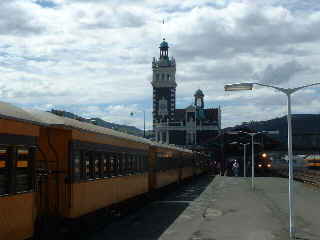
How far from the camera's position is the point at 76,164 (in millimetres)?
13828

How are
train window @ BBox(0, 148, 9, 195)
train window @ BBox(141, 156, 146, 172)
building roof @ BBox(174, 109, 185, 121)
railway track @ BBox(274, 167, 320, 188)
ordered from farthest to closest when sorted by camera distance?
building roof @ BBox(174, 109, 185, 121), railway track @ BBox(274, 167, 320, 188), train window @ BBox(141, 156, 146, 172), train window @ BBox(0, 148, 9, 195)

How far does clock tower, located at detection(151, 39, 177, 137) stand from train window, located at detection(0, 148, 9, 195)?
126328mm

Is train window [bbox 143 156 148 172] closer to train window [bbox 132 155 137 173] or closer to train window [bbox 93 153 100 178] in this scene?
train window [bbox 132 155 137 173]

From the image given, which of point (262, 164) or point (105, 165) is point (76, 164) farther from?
point (262, 164)

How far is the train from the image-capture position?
33.7 ft

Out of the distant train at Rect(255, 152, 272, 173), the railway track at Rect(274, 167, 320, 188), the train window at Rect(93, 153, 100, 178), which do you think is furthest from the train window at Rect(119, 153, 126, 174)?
the distant train at Rect(255, 152, 272, 173)

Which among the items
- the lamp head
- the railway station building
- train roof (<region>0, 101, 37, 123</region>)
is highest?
the railway station building

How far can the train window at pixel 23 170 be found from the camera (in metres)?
10.6

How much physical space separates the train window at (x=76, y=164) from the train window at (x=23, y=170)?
2.48 m

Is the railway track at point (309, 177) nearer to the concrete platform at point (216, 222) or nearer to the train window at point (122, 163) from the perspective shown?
the concrete platform at point (216, 222)

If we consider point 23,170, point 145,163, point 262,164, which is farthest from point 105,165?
point 262,164

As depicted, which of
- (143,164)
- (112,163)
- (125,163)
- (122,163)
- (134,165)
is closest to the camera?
(112,163)

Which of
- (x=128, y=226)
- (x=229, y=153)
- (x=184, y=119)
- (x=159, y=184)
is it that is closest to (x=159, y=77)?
(x=184, y=119)

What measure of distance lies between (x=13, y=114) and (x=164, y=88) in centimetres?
12697
